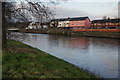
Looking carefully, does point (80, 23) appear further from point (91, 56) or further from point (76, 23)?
point (91, 56)

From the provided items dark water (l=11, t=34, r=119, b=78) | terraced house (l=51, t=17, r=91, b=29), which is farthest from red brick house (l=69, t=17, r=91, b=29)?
dark water (l=11, t=34, r=119, b=78)

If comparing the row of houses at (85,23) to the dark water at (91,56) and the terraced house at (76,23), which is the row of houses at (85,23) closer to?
the terraced house at (76,23)

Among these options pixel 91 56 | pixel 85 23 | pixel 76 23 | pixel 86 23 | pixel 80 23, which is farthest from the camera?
pixel 76 23

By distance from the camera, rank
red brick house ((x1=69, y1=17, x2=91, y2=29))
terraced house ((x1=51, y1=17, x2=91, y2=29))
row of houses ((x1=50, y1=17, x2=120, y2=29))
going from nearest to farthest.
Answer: row of houses ((x1=50, y1=17, x2=120, y2=29)) → red brick house ((x1=69, y1=17, x2=91, y2=29)) → terraced house ((x1=51, y1=17, x2=91, y2=29))

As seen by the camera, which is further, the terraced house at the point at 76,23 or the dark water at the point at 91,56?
the terraced house at the point at 76,23

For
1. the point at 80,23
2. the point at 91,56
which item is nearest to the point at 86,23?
the point at 80,23

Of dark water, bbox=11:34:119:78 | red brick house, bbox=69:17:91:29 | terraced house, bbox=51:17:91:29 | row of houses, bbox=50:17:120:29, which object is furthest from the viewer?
terraced house, bbox=51:17:91:29

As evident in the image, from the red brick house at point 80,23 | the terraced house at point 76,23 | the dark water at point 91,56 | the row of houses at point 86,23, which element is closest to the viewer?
the dark water at point 91,56

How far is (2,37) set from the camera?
10.2m

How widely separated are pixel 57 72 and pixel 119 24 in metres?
74.7

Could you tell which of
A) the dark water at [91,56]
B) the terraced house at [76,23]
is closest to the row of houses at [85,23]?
the terraced house at [76,23]

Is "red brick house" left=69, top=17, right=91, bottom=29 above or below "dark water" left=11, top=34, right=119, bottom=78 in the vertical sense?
above

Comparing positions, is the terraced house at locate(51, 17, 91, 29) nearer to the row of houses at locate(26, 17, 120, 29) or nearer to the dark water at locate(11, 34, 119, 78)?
the row of houses at locate(26, 17, 120, 29)

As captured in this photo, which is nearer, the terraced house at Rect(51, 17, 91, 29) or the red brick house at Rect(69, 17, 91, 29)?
the red brick house at Rect(69, 17, 91, 29)
